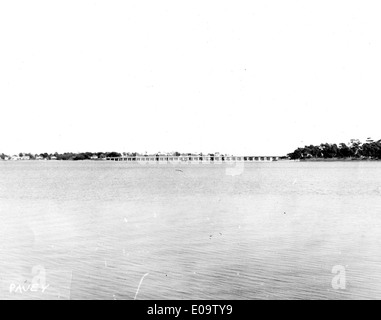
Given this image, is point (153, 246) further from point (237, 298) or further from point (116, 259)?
point (237, 298)

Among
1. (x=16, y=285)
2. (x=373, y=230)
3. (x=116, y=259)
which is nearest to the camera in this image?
(x=16, y=285)

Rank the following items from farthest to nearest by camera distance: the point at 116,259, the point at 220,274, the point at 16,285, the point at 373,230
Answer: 1. the point at 373,230
2. the point at 116,259
3. the point at 220,274
4. the point at 16,285

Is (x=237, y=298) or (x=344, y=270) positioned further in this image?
(x=344, y=270)
